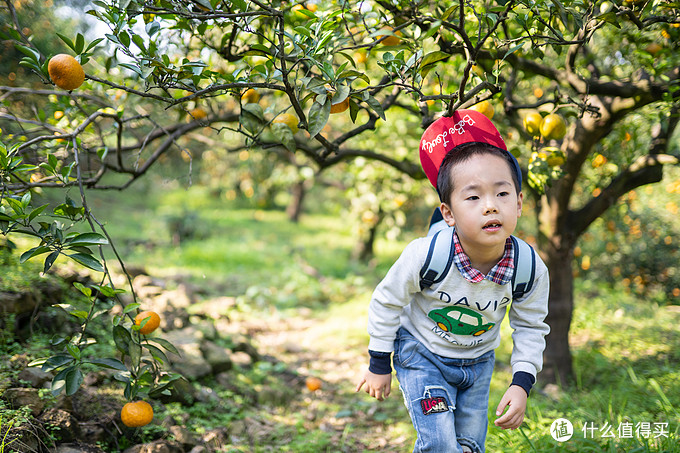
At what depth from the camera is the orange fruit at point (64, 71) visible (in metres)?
1.61

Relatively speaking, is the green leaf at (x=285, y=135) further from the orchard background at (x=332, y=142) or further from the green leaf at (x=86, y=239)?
the green leaf at (x=86, y=239)

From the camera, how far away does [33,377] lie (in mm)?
2160

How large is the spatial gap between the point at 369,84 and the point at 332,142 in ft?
1.14

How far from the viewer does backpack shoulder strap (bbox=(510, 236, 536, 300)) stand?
169 centimetres

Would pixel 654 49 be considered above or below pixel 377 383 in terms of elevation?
above

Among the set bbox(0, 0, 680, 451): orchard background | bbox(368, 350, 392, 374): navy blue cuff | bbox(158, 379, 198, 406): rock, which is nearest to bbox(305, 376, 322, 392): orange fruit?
bbox(0, 0, 680, 451): orchard background

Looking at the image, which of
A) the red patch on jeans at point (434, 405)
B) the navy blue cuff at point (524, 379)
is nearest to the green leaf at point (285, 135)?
the red patch on jeans at point (434, 405)

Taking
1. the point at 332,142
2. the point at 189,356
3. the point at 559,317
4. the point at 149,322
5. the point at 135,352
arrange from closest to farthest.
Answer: the point at 135,352 < the point at 149,322 < the point at 332,142 < the point at 189,356 < the point at 559,317

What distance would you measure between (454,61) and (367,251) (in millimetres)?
5073

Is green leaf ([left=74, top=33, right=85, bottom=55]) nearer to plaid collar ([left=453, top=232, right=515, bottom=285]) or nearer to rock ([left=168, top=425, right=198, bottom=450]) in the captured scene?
plaid collar ([left=453, top=232, right=515, bottom=285])

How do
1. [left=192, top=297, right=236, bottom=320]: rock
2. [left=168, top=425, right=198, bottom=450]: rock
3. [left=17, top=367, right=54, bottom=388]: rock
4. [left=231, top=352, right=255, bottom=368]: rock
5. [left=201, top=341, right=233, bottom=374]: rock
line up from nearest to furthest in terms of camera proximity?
[left=17, top=367, right=54, bottom=388]: rock → [left=168, top=425, right=198, bottom=450]: rock → [left=201, top=341, right=233, bottom=374]: rock → [left=231, top=352, right=255, bottom=368]: rock → [left=192, top=297, right=236, bottom=320]: rock

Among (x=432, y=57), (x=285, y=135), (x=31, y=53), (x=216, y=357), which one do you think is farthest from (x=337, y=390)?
(x=31, y=53)

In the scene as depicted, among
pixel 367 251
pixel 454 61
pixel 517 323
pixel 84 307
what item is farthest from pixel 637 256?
pixel 84 307

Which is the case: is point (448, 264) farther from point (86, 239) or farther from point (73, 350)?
point (73, 350)
